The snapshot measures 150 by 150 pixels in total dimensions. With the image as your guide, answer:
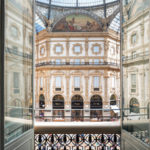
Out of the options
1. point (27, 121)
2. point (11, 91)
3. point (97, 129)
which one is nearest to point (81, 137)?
point (97, 129)

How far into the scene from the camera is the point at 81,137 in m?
2.88

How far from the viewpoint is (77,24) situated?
1850 centimetres

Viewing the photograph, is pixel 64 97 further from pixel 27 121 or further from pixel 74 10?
pixel 27 121

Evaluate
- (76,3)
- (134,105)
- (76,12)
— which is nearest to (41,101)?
(76,12)

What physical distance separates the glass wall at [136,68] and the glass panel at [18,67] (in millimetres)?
1761

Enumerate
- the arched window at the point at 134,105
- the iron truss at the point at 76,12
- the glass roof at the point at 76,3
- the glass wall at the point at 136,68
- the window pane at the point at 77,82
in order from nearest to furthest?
the glass wall at the point at 136,68 < the arched window at the point at 134,105 < the glass roof at the point at 76,3 < the iron truss at the point at 76,12 < the window pane at the point at 77,82

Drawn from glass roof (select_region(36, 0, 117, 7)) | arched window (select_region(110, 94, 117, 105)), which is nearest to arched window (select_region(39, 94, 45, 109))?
arched window (select_region(110, 94, 117, 105))

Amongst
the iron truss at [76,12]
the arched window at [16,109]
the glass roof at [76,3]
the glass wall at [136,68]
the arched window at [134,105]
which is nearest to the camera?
the glass wall at [136,68]

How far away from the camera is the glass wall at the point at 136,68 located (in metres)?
1.84

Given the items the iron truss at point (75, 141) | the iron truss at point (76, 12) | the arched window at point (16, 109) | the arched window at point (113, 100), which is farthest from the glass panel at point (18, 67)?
the arched window at point (113, 100)

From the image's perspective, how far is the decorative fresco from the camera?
60.2ft

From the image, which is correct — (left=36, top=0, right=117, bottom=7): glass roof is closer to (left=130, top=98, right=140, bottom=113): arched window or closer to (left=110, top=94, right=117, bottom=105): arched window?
(left=110, top=94, right=117, bottom=105): arched window

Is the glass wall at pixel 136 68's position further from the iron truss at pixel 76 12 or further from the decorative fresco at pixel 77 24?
the iron truss at pixel 76 12

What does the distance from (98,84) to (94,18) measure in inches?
344
